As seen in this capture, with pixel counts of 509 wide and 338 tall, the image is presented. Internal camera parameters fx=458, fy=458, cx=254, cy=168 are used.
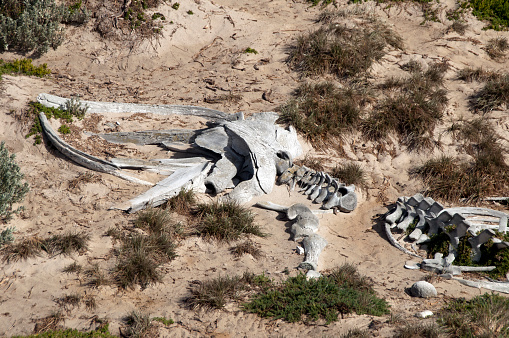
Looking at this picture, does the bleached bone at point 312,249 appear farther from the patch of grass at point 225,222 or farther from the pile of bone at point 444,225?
the pile of bone at point 444,225

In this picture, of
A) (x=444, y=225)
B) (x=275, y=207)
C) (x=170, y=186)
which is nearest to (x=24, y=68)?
(x=170, y=186)

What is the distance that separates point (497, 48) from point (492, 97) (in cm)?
230

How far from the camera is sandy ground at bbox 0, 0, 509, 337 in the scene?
461 centimetres

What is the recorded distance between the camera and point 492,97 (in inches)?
342

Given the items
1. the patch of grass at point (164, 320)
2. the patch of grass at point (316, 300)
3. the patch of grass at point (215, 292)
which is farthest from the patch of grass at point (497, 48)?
the patch of grass at point (164, 320)

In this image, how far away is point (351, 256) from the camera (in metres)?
5.77

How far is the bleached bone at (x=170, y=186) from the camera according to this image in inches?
234

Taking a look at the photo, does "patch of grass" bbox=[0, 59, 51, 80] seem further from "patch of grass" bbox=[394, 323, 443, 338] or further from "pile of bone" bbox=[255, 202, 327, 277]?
"patch of grass" bbox=[394, 323, 443, 338]

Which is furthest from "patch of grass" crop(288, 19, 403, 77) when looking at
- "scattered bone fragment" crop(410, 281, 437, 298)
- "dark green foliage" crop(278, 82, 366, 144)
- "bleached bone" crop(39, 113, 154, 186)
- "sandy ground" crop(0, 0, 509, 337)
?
"scattered bone fragment" crop(410, 281, 437, 298)

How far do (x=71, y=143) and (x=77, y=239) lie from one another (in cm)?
237

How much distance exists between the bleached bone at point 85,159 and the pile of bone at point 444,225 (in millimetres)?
3545

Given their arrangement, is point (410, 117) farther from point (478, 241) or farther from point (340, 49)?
point (478, 241)

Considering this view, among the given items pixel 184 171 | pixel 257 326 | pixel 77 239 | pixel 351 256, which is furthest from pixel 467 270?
pixel 77 239

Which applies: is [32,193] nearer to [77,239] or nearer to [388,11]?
[77,239]
